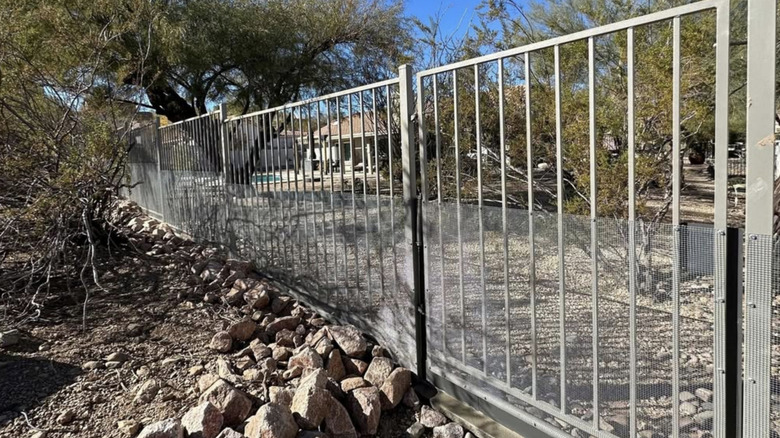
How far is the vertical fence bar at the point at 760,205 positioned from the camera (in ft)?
5.51

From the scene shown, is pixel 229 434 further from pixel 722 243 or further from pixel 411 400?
pixel 722 243

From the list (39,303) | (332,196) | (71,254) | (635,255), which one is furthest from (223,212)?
(635,255)

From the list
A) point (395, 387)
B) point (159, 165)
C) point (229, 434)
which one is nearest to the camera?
point (229, 434)

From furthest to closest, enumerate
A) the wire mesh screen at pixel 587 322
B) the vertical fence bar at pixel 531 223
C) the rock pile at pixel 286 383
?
the rock pile at pixel 286 383 < the vertical fence bar at pixel 531 223 < the wire mesh screen at pixel 587 322

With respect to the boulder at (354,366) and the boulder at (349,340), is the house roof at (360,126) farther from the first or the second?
the boulder at (354,366)

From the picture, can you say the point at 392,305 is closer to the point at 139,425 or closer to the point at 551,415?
the point at 551,415

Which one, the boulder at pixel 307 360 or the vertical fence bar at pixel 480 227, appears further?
the boulder at pixel 307 360

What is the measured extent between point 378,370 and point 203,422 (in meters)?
1.06

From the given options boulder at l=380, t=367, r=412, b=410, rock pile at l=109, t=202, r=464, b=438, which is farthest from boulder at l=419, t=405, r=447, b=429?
boulder at l=380, t=367, r=412, b=410

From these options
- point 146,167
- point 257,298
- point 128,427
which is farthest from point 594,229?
point 146,167

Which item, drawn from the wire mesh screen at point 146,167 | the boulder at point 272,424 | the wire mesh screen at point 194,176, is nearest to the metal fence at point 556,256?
the boulder at point 272,424

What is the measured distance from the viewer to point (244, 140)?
5.85 metres

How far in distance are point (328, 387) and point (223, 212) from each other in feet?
13.0

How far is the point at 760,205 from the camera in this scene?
67.8 inches
